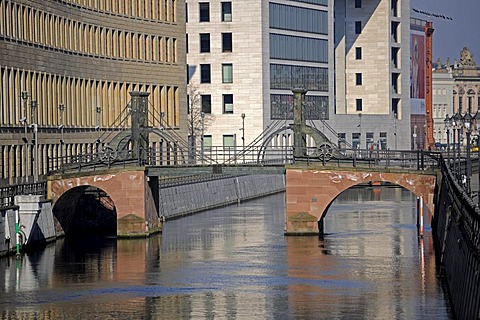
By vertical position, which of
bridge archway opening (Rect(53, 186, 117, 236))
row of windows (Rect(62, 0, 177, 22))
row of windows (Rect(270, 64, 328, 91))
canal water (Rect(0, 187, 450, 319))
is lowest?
canal water (Rect(0, 187, 450, 319))

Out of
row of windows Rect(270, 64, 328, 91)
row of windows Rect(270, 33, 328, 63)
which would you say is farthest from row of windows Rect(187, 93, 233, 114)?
row of windows Rect(270, 33, 328, 63)

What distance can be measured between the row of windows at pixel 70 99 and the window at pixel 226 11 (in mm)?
30032

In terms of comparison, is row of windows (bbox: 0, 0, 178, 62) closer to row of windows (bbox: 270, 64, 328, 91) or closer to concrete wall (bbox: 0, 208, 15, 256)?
concrete wall (bbox: 0, 208, 15, 256)

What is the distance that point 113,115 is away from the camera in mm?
133125

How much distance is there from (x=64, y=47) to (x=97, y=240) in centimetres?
2626

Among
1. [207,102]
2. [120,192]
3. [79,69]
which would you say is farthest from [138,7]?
[207,102]

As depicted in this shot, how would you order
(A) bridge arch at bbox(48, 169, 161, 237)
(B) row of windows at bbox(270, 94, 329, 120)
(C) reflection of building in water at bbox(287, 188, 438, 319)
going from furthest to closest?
(B) row of windows at bbox(270, 94, 329, 120)
(A) bridge arch at bbox(48, 169, 161, 237)
(C) reflection of building in water at bbox(287, 188, 438, 319)

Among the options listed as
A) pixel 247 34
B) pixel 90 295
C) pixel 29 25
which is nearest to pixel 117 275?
pixel 90 295

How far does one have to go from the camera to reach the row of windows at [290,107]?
178 m

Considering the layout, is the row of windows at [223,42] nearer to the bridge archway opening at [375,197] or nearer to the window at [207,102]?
the window at [207,102]

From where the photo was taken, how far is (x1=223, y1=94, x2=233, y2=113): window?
176 metres

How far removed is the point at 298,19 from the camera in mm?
182500

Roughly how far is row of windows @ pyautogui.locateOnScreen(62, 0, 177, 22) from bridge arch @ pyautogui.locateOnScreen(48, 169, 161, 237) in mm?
25846

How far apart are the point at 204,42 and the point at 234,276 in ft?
321
